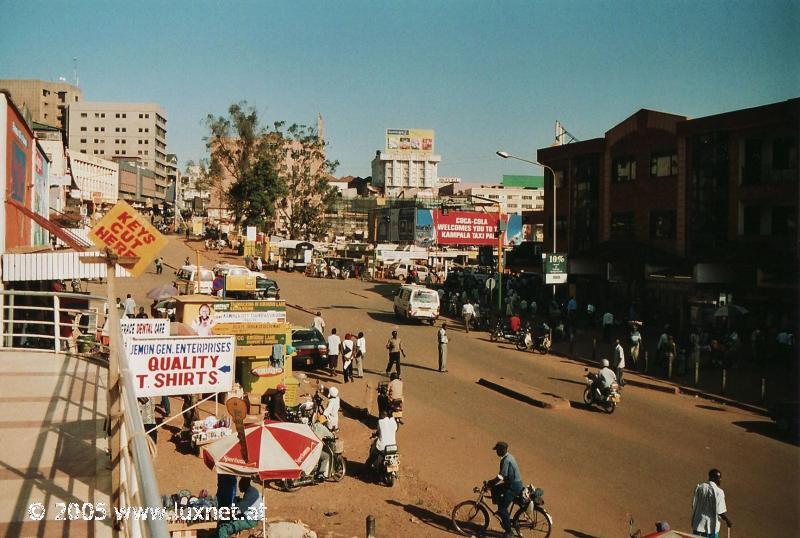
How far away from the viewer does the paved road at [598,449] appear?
11.4 m

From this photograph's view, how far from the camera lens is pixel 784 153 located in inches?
1085

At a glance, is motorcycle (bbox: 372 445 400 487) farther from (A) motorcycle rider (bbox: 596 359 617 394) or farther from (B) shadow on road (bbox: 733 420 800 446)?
(B) shadow on road (bbox: 733 420 800 446)

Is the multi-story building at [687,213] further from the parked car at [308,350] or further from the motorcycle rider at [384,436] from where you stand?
the motorcycle rider at [384,436]

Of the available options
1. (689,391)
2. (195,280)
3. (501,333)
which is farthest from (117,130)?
(689,391)

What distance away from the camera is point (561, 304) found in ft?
121

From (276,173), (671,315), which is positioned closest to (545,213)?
(671,315)

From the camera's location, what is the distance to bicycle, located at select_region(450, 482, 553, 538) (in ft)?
33.8

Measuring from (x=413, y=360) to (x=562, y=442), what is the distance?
33.3 ft

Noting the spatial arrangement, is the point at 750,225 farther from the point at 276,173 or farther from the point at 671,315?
the point at 276,173

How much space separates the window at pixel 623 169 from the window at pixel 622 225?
6.08 ft

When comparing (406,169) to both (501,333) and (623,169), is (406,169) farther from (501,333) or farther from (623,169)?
(501,333)

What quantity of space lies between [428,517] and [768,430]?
10318 mm

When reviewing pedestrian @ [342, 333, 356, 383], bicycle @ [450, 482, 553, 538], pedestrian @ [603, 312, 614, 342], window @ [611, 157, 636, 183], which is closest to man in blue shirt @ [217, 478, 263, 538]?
bicycle @ [450, 482, 553, 538]

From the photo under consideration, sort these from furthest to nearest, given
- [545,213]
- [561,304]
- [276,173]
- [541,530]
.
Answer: [276,173] < [545,213] < [561,304] < [541,530]
